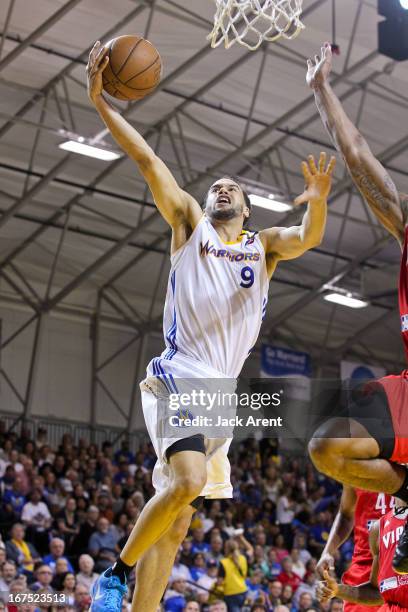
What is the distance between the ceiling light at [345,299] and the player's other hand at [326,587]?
19487mm

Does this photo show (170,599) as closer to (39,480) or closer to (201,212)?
(39,480)

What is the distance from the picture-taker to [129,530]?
16141 millimetres

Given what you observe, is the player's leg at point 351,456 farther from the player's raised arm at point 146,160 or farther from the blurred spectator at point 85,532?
the blurred spectator at point 85,532

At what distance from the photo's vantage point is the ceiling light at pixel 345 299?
26.4 meters

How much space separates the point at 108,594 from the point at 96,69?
3220 millimetres

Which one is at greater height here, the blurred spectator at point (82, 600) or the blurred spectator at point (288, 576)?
the blurred spectator at point (288, 576)

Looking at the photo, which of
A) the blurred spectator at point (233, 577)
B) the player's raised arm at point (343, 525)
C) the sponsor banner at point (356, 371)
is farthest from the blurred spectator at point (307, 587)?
the sponsor banner at point (356, 371)

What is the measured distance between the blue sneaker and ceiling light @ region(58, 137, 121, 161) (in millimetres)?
13633

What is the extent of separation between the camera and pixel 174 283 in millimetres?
6746

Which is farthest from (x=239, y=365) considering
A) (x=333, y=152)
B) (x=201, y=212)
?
(x=333, y=152)

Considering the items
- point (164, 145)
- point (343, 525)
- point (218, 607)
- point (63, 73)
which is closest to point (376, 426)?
point (343, 525)

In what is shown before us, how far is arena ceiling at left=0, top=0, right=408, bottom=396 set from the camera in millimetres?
18797

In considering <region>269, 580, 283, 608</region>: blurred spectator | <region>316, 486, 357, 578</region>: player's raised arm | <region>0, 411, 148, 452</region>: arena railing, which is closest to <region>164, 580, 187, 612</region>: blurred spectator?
<region>269, 580, 283, 608</region>: blurred spectator

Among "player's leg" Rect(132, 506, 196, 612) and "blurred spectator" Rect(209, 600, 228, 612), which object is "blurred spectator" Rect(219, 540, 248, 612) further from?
"player's leg" Rect(132, 506, 196, 612)
